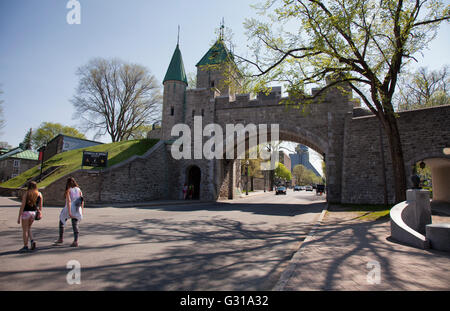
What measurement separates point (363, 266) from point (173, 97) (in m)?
23.7

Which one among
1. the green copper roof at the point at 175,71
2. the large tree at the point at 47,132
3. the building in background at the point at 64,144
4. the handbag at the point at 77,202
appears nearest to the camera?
the handbag at the point at 77,202

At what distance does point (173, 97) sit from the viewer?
25250 mm

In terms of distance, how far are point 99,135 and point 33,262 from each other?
37.0 metres

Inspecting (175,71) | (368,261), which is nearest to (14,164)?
(175,71)

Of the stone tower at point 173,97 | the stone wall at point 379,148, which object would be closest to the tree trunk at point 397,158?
the stone wall at point 379,148

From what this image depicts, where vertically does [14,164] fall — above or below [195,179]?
above

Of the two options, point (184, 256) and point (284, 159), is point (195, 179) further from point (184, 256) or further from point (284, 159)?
point (284, 159)

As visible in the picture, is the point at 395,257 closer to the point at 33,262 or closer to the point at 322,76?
the point at 33,262

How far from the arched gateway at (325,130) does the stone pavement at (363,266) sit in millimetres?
9804

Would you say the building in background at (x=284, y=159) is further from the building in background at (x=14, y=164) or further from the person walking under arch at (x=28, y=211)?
the person walking under arch at (x=28, y=211)

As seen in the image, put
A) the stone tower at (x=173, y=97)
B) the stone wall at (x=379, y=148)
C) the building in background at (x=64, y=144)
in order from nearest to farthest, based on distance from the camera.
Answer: the stone wall at (x=379, y=148)
the stone tower at (x=173, y=97)
the building in background at (x=64, y=144)

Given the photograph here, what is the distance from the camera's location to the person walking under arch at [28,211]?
16.5 feet

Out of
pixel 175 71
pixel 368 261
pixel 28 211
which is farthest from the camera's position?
pixel 175 71

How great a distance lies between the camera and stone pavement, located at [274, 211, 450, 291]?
328 centimetres
